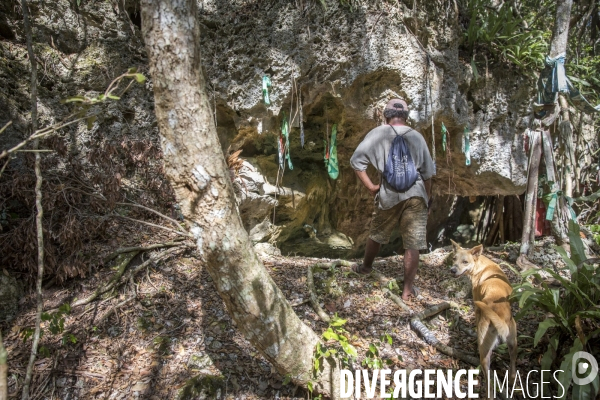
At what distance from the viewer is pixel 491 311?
244 cm

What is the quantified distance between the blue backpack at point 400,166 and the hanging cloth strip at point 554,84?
232 centimetres

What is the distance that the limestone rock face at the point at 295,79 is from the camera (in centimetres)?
410

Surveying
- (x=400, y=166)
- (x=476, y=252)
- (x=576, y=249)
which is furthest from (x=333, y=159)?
(x=576, y=249)

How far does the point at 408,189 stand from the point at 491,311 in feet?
4.31

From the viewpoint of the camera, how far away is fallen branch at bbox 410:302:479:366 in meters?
2.76

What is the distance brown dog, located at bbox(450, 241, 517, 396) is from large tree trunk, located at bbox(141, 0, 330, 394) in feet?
4.53

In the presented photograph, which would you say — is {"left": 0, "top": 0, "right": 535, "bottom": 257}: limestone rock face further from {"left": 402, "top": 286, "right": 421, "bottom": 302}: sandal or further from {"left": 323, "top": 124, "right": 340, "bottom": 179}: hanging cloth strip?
{"left": 402, "top": 286, "right": 421, "bottom": 302}: sandal

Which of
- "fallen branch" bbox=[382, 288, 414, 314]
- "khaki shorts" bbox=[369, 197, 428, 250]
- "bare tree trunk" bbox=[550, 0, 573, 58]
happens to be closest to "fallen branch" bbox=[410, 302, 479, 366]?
"fallen branch" bbox=[382, 288, 414, 314]

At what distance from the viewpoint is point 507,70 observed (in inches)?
210

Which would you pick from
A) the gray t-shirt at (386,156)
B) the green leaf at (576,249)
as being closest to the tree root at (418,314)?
the gray t-shirt at (386,156)

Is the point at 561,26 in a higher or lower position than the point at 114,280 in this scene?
higher

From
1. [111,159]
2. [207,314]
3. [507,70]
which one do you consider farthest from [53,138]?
[507,70]

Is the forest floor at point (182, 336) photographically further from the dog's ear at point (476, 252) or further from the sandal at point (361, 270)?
the dog's ear at point (476, 252)

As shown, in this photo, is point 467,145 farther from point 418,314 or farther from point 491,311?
point 491,311
